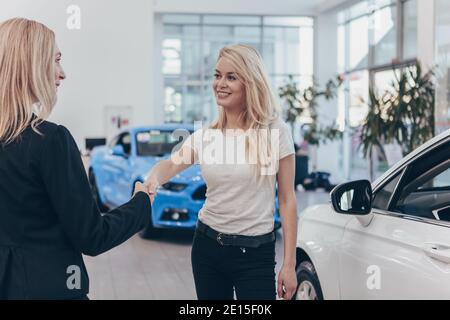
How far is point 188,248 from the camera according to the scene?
7.67 meters

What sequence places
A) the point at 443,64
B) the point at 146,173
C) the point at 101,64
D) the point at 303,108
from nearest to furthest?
1. the point at 146,173
2. the point at 443,64
3. the point at 303,108
4. the point at 101,64

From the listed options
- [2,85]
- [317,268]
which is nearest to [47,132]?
[2,85]

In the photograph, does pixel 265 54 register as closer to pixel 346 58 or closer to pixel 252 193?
pixel 346 58

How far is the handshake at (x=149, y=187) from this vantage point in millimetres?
2062

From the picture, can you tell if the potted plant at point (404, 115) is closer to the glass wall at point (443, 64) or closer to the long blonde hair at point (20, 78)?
the glass wall at point (443, 64)

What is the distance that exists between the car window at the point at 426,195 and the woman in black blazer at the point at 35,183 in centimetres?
144

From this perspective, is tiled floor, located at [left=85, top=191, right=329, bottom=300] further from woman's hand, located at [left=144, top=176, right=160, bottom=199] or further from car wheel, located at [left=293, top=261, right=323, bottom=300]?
woman's hand, located at [left=144, top=176, right=160, bottom=199]

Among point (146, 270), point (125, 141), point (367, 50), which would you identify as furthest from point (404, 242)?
point (367, 50)

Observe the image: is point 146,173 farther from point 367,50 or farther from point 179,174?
point 367,50

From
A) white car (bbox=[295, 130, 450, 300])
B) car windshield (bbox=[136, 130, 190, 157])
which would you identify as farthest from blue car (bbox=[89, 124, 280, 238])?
white car (bbox=[295, 130, 450, 300])

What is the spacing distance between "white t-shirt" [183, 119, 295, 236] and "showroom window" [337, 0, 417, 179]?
11.0 meters

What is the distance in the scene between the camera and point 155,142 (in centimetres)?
898

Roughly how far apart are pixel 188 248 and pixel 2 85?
6.09 metres

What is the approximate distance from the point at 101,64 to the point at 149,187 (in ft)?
45.5
